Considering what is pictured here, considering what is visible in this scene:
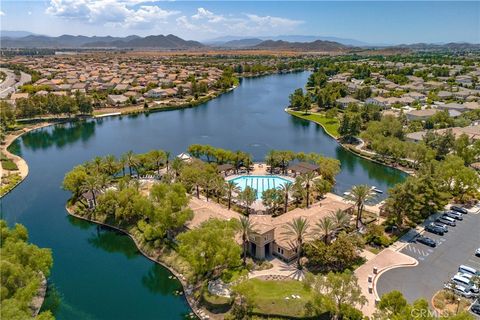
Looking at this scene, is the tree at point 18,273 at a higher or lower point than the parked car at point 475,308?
higher

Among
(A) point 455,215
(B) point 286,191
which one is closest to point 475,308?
(A) point 455,215

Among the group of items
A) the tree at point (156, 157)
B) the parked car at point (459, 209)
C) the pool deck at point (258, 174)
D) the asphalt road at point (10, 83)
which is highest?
the asphalt road at point (10, 83)

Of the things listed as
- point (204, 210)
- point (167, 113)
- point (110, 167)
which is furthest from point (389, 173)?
point (167, 113)

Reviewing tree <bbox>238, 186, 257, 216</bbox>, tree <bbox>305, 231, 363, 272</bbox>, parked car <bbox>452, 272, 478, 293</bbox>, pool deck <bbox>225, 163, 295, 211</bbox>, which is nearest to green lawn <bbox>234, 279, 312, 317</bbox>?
tree <bbox>305, 231, 363, 272</bbox>

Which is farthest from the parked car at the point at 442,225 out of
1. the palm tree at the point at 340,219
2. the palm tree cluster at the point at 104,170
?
the palm tree cluster at the point at 104,170

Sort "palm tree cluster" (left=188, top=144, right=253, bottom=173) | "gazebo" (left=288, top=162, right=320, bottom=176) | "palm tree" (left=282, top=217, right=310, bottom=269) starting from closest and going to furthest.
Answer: "palm tree" (left=282, top=217, right=310, bottom=269) < "gazebo" (left=288, top=162, right=320, bottom=176) < "palm tree cluster" (left=188, top=144, right=253, bottom=173)

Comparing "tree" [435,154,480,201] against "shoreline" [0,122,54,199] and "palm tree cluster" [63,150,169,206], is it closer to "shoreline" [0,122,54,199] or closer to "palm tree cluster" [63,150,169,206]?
"palm tree cluster" [63,150,169,206]

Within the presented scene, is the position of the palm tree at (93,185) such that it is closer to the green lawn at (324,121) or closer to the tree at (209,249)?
the tree at (209,249)

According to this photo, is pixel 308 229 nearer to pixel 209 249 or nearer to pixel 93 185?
pixel 209 249
